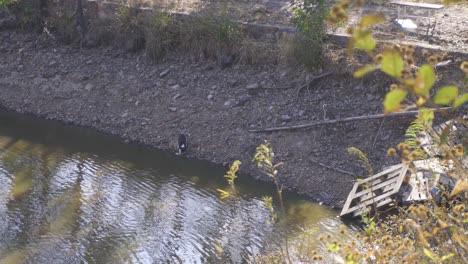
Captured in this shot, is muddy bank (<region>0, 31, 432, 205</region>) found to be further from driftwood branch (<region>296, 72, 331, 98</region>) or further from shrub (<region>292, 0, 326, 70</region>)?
shrub (<region>292, 0, 326, 70</region>)

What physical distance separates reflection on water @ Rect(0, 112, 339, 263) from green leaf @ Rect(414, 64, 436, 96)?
5.23 metres

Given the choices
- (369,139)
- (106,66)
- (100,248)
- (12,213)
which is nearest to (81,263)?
(100,248)

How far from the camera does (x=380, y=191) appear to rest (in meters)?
7.70

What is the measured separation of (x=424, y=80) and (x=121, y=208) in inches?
261

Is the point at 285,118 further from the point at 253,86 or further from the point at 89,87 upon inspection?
the point at 89,87

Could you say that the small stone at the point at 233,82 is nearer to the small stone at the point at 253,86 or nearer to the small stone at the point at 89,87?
the small stone at the point at 253,86

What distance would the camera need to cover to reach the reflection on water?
682 cm

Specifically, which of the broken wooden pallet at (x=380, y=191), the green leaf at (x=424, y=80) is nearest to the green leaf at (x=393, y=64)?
the green leaf at (x=424, y=80)

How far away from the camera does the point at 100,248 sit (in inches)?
271

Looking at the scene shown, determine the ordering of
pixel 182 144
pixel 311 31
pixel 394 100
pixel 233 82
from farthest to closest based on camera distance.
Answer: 1. pixel 233 82
2. pixel 311 31
3. pixel 182 144
4. pixel 394 100

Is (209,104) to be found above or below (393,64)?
below

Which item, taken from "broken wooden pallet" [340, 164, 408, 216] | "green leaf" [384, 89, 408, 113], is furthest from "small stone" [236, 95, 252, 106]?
"green leaf" [384, 89, 408, 113]

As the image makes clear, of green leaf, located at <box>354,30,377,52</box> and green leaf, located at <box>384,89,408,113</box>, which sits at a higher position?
green leaf, located at <box>354,30,377,52</box>

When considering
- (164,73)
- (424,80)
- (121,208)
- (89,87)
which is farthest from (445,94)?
(89,87)
